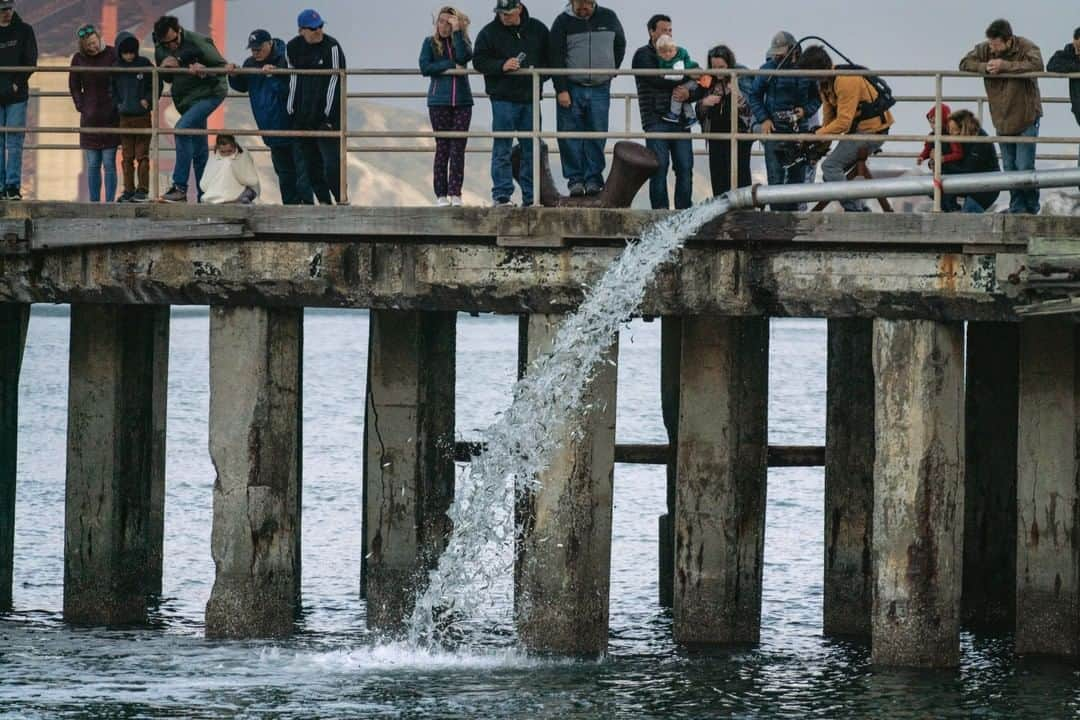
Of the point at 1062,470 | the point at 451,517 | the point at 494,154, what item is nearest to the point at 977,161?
the point at 1062,470

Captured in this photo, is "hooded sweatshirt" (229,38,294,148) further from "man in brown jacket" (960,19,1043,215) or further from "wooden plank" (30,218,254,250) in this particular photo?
"man in brown jacket" (960,19,1043,215)

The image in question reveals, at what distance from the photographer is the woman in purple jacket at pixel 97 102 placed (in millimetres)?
19828

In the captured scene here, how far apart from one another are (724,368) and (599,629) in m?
2.47

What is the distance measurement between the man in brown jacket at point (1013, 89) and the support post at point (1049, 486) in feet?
3.97

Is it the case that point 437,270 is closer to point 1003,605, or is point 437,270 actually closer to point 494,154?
point 494,154

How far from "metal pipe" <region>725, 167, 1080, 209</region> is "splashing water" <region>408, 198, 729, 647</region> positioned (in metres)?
0.26

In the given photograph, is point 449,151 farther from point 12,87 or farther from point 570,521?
point 12,87

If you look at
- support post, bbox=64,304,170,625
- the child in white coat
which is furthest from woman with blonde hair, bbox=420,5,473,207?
support post, bbox=64,304,170,625

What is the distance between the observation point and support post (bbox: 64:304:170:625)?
1972 cm

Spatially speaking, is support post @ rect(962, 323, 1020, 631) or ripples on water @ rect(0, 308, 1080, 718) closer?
ripples on water @ rect(0, 308, 1080, 718)

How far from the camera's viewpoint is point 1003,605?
68.5 feet

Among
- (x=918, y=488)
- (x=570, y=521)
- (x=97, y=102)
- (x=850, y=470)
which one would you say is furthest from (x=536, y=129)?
(x=850, y=470)

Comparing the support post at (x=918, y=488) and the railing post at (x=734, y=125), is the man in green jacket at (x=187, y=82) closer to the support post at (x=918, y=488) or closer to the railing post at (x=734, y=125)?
the railing post at (x=734, y=125)

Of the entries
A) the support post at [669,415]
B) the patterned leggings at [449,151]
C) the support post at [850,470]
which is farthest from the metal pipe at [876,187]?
the support post at [669,415]
